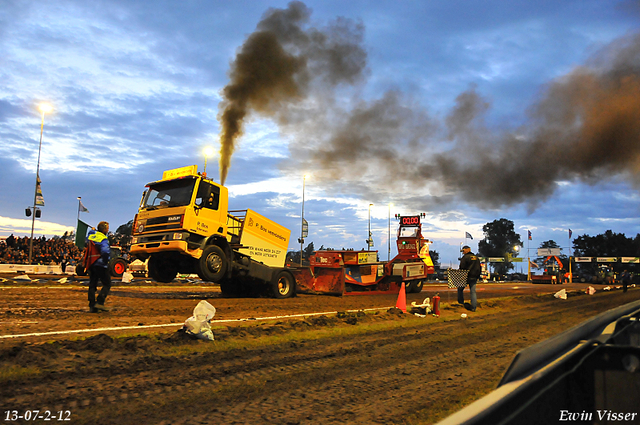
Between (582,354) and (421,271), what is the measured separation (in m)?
19.1

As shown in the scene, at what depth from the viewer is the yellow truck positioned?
11703 millimetres

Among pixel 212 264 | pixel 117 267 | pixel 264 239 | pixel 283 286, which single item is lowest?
pixel 283 286

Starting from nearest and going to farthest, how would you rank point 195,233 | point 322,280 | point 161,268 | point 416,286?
point 195,233 → point 161,268 → point 322,280 → point 416,286

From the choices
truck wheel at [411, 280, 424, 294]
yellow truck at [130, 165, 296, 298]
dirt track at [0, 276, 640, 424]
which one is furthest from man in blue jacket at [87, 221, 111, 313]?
truck wheel at [411, 280, 424, 294]

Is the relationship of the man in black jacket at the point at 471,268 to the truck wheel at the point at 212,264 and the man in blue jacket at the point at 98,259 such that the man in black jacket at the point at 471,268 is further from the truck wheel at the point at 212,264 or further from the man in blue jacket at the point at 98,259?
the man in blue jacket at the point at 98,259

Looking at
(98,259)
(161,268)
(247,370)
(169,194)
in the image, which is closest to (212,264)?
(161,268)

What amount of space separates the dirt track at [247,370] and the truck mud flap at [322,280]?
823cm

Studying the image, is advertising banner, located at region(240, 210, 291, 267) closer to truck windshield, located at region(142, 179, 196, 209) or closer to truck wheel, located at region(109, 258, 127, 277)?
truck windshield, located at region(142, 179, 196, 209)

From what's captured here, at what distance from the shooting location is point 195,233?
38.7ft

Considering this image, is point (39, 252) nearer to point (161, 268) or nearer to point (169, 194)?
point (161, 268)

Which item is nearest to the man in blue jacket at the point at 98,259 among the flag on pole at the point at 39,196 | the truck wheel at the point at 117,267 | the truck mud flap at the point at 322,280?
the truck mud flap at the point at 322,280

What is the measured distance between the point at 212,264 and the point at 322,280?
6.28 metres

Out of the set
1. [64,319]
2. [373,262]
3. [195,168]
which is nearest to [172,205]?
[195,168]

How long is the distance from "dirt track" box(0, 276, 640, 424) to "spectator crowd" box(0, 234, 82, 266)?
26.9 metres
